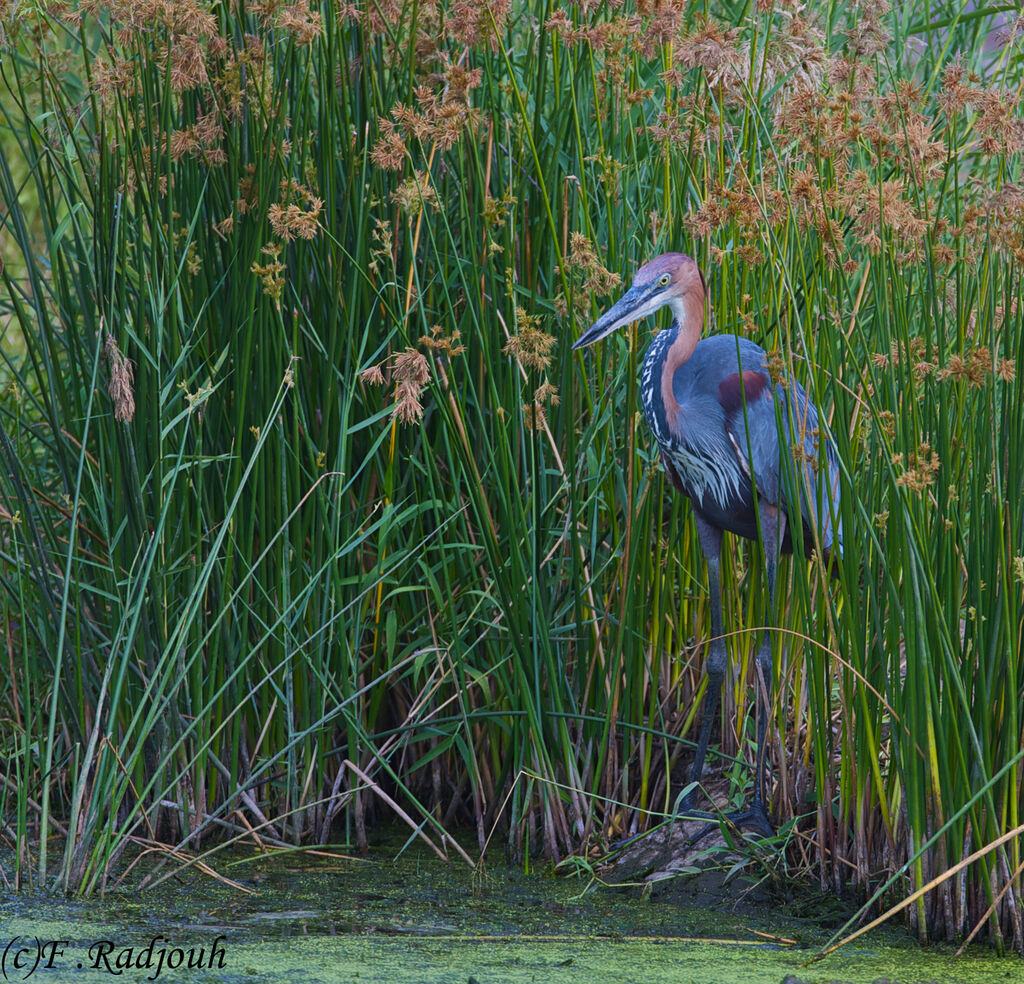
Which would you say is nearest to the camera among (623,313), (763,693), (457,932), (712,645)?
(457,932)

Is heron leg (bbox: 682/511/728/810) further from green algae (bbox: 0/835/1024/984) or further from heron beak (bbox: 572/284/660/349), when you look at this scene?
heron beak (bbox: 572/284/660/349)

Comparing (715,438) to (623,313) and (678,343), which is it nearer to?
(678,343)

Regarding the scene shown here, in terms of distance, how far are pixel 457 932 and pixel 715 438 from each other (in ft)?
3.64

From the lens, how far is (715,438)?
8.82ft

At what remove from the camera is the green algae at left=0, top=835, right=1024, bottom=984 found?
79.7 inches

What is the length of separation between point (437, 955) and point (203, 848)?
771mm

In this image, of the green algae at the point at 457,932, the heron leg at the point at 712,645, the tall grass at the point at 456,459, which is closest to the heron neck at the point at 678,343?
the tall grass at the point at 456,459

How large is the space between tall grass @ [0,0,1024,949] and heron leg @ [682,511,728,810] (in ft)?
0.26

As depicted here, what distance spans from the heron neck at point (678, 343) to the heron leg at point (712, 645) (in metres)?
0.26

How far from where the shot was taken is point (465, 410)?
9.14 feet

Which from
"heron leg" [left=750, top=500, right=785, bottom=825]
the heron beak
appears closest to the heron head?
the heron beak

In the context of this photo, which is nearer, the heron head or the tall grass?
the tall grass

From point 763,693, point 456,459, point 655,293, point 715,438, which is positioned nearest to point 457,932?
point 763,693

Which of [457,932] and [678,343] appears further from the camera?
[678,343]
